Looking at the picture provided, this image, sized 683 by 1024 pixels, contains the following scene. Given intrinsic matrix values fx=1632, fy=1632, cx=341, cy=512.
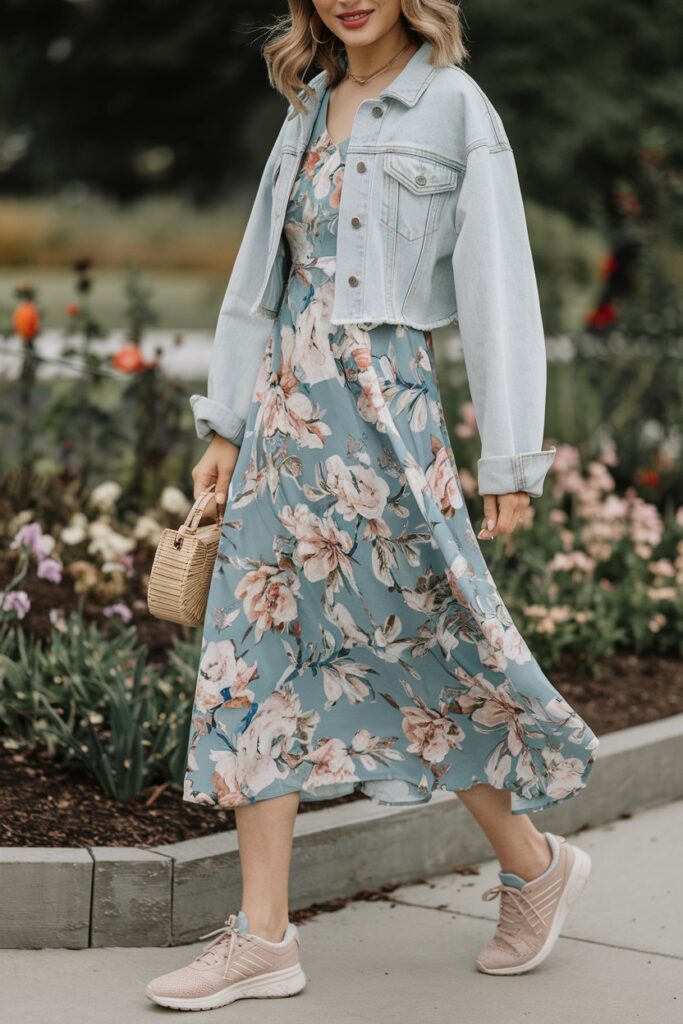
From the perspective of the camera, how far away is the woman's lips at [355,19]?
10.2 ft

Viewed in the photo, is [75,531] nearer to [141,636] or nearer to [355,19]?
[141,636]

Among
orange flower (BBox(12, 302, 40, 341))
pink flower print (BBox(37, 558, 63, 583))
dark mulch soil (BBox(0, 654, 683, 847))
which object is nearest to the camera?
dark mulch soil (BBox(0, 654, 683, 847))

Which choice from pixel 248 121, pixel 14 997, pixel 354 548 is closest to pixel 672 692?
pixel 354 548

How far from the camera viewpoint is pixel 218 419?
3.30 metres

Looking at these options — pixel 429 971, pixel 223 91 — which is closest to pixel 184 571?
pixel 429 971

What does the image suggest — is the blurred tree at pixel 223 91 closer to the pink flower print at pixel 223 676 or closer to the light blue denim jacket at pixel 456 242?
the light blue denim jacket at pixel 456 242

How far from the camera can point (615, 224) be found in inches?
561

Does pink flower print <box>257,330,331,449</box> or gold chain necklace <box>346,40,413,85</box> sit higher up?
gold chain necklace <box>346,40,413,85</box>

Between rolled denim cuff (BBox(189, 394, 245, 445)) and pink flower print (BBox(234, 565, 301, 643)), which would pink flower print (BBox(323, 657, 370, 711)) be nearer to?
pink flower print (BBox(234, 565, 301, 643))

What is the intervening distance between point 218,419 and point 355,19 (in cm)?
82

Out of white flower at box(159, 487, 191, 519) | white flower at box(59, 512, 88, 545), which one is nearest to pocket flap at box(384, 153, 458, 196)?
white flower at box(59, 512, 88, 545)

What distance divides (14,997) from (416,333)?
1.50 meters

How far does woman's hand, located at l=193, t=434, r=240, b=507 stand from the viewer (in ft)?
11.0

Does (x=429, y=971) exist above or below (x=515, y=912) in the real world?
below
